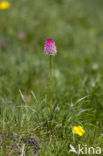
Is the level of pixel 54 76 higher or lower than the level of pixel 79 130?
higher

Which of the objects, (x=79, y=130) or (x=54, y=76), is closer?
(x=79, y=130)

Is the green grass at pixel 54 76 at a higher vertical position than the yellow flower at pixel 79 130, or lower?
higher

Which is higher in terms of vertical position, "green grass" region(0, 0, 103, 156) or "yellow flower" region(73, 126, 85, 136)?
"green grass" region(0, 0, 103, 156)

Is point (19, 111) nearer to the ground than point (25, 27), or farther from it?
nearer to the ground

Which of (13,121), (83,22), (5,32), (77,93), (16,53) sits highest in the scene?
(83,22)

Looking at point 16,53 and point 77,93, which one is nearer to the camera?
point 77,93

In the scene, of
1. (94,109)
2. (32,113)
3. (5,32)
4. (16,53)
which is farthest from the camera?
(5,32)

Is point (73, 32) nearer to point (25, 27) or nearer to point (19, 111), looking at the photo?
point (25, 27)

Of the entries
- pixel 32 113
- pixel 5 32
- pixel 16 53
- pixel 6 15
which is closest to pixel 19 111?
pixel 32 113
